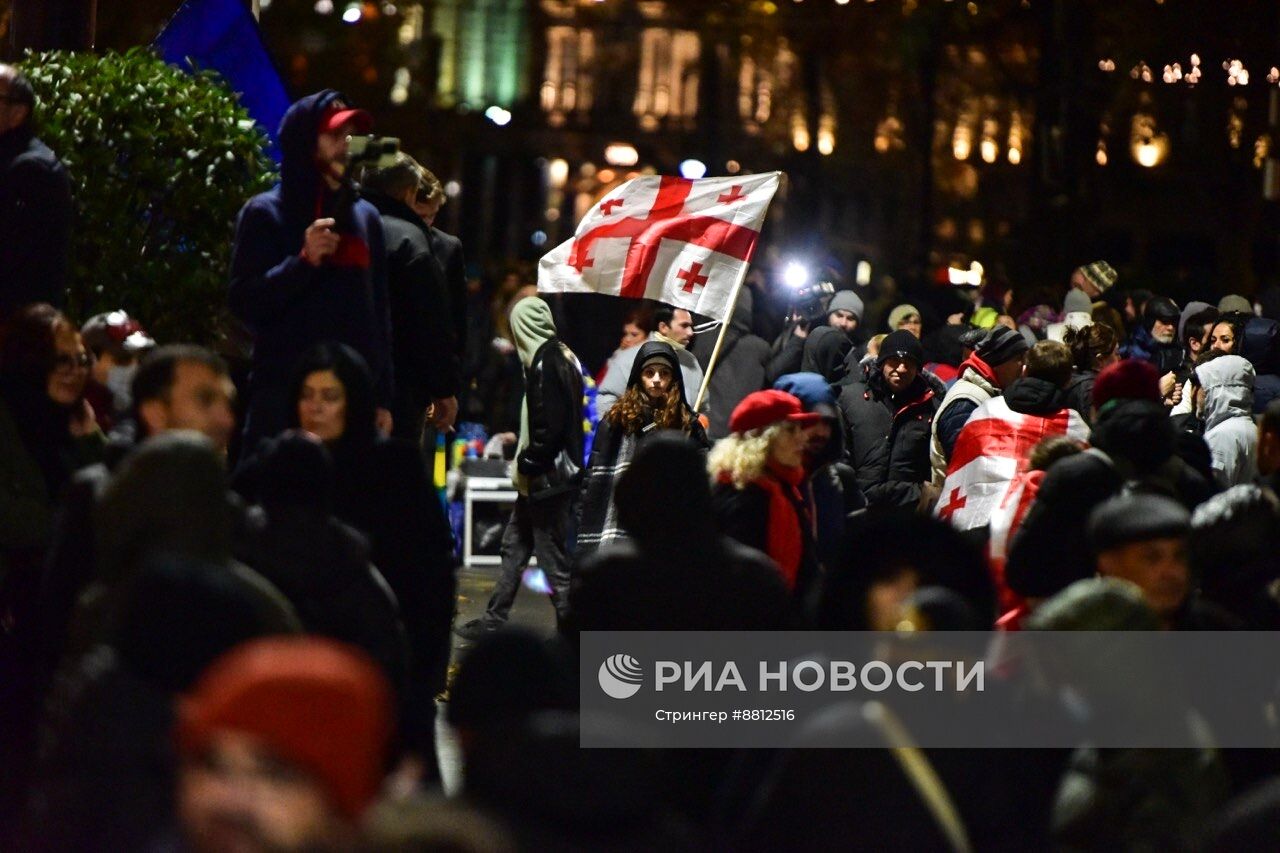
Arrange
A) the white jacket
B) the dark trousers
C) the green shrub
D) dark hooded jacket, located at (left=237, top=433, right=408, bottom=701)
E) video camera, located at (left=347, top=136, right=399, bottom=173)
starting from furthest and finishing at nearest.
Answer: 1. the dark trousers
2. the white jacket
3. the green shrub
4. video camera, located at (left=347, top=136, right=399, bottom=173)
5. dark hooded jacket, located at (left=237, top=433, right=408, bottom=701)

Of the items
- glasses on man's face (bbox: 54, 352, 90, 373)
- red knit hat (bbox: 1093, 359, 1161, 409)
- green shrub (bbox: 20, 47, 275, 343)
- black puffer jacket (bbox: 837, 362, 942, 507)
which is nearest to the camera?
glasses on man's face (bbox: 54, 352, 90, 373)

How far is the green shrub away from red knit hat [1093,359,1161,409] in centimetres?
361

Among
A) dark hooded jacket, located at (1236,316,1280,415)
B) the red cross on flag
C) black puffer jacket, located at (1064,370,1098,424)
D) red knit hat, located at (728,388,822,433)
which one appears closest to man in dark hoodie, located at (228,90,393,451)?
red knit hat, located at (728,388,822,433)

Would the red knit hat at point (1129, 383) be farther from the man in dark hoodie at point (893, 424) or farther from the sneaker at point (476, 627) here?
the sneaker at point (476, 627)

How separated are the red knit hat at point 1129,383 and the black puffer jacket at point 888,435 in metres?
3.43

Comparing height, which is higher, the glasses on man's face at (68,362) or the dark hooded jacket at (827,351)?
the glasses on man's face at (68,362)

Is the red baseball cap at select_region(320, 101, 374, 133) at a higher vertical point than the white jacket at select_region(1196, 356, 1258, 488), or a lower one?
higher

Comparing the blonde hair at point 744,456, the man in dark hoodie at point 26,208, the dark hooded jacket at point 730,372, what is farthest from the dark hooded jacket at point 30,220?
the dark hooded jacket at point 730,372

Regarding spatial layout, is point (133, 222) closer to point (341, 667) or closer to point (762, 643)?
point (762, 643)

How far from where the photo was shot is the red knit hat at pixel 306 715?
11.4 ft

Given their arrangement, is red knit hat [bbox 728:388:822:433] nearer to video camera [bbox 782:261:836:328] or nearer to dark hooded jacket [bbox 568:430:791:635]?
dark hooded jacket [bbox 568:430:791:635]

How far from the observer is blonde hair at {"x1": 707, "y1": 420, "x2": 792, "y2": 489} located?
8.30 m

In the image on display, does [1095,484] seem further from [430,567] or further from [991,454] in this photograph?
[430,567]

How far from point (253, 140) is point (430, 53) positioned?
6751cm
